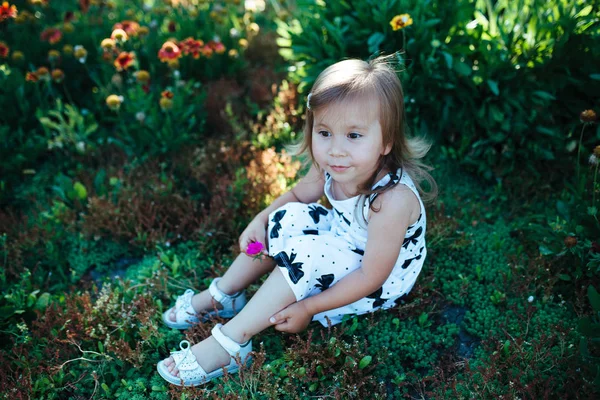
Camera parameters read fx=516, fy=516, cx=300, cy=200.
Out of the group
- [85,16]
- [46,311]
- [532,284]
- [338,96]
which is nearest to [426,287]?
[532,284]

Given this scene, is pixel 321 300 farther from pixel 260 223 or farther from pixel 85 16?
pixel 85 16

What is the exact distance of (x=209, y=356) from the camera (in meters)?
2.42

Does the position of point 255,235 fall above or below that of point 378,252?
below

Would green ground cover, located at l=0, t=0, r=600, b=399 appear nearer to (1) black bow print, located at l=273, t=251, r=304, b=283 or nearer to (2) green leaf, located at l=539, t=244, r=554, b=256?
(2) green leaf, located at l=539, t=244, r=554, b=256

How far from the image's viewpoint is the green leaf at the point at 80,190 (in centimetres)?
356

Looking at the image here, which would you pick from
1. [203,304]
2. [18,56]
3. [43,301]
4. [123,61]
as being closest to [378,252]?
[203,304]

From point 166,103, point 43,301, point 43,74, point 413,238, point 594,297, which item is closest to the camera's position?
point 594,297

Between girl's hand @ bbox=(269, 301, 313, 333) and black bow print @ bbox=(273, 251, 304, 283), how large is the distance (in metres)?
0.12

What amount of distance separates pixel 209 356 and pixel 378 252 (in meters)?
0.93

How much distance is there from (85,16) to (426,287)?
4.43 meters

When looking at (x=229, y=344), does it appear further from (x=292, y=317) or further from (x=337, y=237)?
(x=337, y=237)

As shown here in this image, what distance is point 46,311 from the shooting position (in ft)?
8.96

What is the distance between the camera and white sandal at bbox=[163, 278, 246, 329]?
8.93ft

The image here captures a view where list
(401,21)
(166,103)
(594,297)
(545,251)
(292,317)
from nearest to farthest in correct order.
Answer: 1. (594,297)
2. (292,317)
3. (545,251)
4. (401,21)
5. (166,103)
